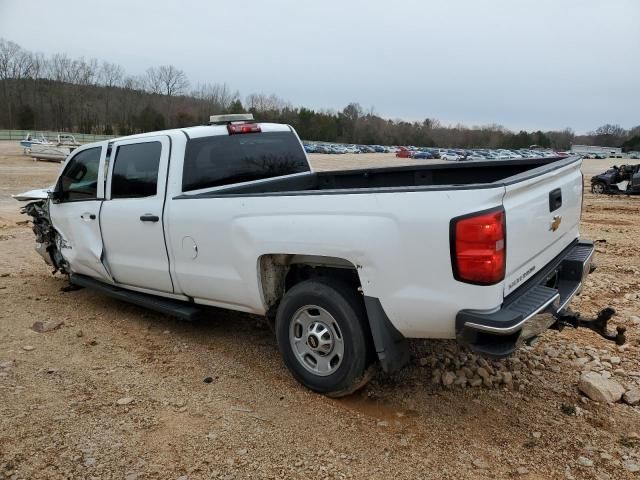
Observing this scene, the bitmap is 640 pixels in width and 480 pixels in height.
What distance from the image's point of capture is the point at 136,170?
4.78 m

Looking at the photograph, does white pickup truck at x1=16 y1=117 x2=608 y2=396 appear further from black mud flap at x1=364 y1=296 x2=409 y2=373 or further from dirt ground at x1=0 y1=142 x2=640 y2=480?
dirt ground at x1=0 y1=142 x2=640 y2=480

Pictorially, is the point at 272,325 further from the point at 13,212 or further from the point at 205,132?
the point at 13,212

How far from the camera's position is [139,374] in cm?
411

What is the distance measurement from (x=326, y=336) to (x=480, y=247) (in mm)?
1290

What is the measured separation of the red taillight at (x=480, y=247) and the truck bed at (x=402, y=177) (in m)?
1.34

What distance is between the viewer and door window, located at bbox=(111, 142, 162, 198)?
15.1ft

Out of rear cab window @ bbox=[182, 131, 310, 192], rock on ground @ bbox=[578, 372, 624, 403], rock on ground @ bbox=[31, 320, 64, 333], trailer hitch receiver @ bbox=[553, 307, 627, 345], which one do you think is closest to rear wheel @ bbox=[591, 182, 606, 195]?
rear cab window @ bbox=[182, 131, 310, 192]

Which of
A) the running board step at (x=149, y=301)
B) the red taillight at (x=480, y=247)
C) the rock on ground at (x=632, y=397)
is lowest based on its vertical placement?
the rock on ground at (x=632, y=397)

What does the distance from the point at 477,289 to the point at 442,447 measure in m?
1.01

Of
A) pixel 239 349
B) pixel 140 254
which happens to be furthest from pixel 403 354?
pixel 140 254

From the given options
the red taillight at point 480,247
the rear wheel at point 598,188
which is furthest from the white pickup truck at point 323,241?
the rear wheel at point 598,188

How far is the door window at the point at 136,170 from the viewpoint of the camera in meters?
4.59

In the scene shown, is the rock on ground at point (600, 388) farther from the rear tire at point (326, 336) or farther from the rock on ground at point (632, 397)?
the rear tire at point (326, 336)

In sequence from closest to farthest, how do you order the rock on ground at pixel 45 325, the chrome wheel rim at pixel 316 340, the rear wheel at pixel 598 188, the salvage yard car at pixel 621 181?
the chrome wheel rim at pixel 316 340, the rock on ground at pixel 45 325, the salvage yard car at pixel 621 181, the rear wheel at pixel 598 188
